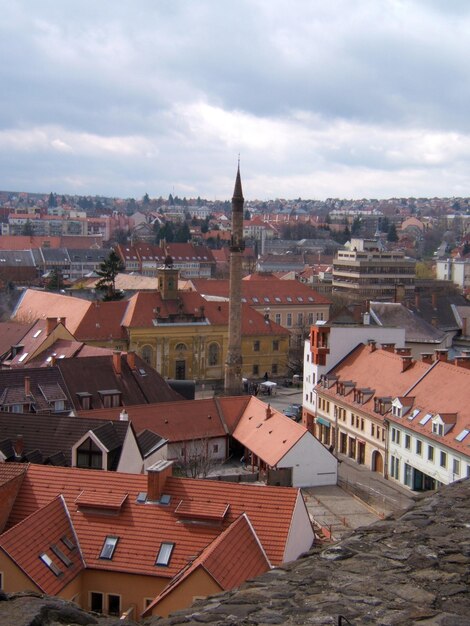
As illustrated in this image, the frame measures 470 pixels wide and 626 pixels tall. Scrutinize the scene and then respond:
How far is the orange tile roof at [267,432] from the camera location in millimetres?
35469

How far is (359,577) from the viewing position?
267 inches

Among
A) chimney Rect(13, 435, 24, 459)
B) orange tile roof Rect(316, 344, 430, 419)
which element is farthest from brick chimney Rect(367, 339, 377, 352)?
chimney Rect(13, 435, 24, 459)

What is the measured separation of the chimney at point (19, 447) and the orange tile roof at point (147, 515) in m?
5.23

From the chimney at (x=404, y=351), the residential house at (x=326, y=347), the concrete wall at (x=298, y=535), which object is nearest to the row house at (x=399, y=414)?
the chimney at (x=404, y=351)

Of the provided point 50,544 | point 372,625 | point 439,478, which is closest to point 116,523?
point 50,544

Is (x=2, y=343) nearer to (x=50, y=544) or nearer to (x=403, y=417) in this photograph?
(x=403, y=417)

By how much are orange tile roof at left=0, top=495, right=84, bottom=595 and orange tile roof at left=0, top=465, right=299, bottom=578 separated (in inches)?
9.9

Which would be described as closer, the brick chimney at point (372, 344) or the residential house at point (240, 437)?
the residential house at point (240, 437)

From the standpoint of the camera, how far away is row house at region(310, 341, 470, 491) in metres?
34.9

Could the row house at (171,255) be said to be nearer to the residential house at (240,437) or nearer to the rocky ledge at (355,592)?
the residential house at (240,437)

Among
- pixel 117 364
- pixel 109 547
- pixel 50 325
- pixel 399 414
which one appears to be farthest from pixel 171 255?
pixel 109 547

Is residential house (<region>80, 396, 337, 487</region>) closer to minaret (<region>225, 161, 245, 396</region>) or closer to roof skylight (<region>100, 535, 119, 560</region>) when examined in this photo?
roof skylight (<region>100, 535, 119, 560</region>)

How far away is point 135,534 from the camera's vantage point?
20.3 meters

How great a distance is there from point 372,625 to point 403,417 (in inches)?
1296
